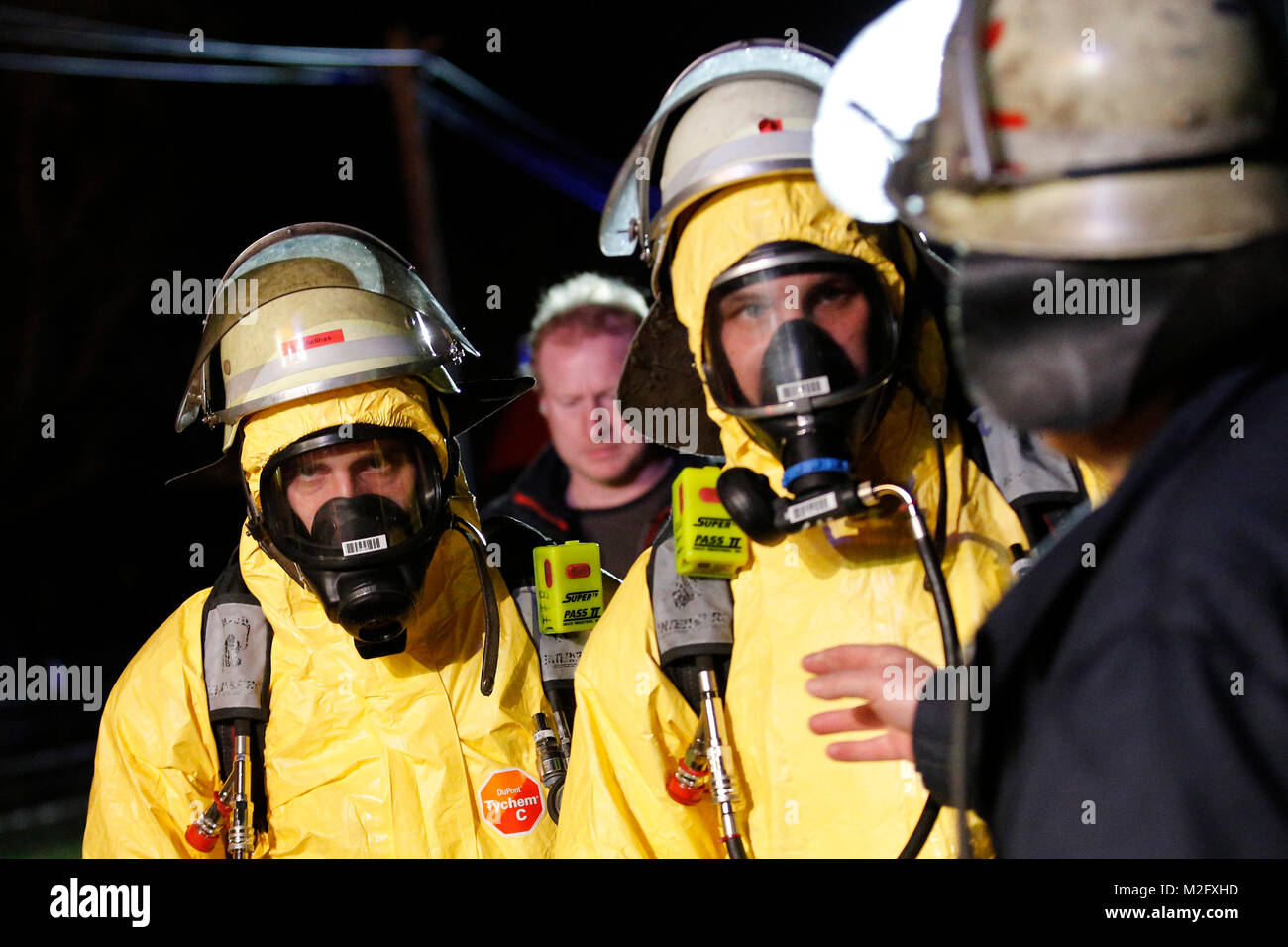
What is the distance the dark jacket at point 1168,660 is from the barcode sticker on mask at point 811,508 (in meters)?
0.61

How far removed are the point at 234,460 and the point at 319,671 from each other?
1.74 ft

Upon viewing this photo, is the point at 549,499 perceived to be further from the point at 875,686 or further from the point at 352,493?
the point at 875,686

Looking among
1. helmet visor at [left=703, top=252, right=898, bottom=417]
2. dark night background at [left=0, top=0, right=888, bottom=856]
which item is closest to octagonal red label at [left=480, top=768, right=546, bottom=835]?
helmet visor at [left=703, top=252, right=898, bottom=417]

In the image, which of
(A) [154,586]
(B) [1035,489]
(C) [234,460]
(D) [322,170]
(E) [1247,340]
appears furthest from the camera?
(D) [322,170]

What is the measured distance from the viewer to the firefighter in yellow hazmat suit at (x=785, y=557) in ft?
5.42

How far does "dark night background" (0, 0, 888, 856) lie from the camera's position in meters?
6.27

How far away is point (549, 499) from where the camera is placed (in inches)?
136

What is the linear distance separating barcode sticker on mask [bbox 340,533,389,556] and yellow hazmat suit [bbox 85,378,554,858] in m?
0.17

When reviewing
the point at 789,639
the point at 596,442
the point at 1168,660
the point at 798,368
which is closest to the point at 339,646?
the point at 789,639

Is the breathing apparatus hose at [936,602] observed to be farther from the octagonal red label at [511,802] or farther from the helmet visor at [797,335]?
the octagonal red label at [511,802]

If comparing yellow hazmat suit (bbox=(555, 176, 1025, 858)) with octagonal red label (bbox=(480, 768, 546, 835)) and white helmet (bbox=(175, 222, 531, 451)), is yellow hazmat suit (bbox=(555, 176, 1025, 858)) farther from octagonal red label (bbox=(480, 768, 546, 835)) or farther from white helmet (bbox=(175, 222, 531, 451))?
white helmet (bbox=(175, 222, 531, 451))
